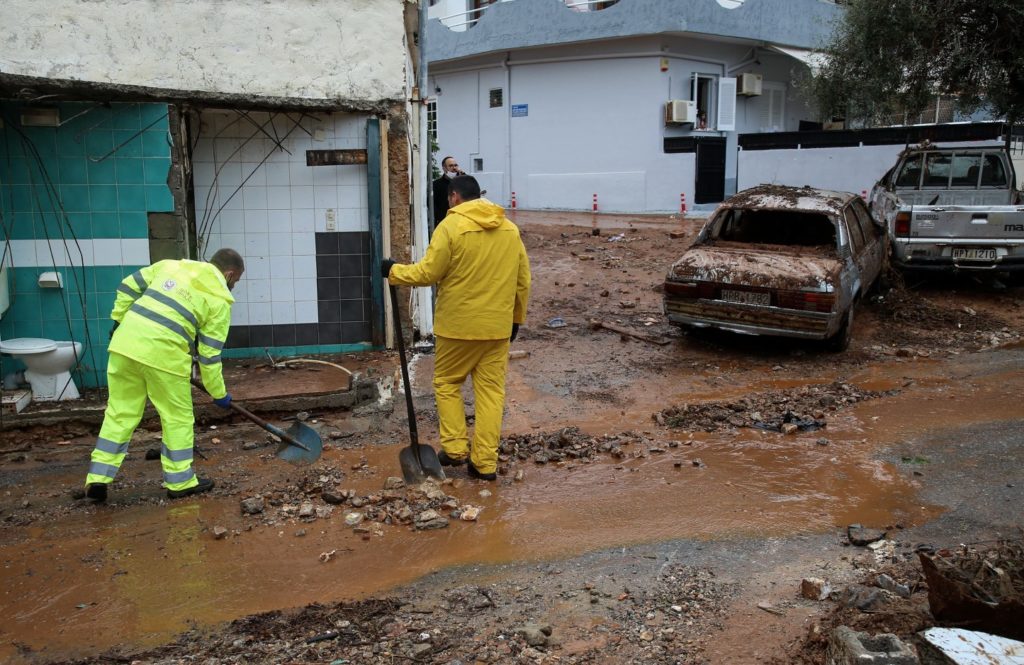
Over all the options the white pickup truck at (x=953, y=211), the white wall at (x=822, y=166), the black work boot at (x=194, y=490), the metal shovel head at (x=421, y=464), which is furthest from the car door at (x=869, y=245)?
the white wall at (x=822, y=166)

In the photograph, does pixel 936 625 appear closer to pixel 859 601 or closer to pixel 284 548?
pixel 859 601

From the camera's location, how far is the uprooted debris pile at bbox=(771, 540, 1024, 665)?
3315 mm

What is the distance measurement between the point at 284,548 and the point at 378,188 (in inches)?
180

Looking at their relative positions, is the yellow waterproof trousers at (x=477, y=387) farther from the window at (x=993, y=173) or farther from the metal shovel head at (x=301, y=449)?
the window at (x=993, y=173)

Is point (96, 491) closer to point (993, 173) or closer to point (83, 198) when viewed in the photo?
point (83, 198)

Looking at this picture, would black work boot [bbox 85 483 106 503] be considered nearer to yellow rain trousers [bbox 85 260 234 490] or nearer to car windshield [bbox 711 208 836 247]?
yellow rain trousers [bbox 85 260 234 490]

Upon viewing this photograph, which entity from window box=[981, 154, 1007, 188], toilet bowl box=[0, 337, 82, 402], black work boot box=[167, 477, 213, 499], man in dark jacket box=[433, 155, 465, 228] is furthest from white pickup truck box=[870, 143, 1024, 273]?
toilet bowl box=[0, 337, 82, 402]

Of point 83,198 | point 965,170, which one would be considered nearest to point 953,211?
point 965,170

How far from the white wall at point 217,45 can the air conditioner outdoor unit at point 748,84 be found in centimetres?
1634

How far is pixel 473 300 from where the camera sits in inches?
220

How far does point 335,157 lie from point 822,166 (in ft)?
44.0

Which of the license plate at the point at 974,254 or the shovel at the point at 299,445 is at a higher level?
the license plate at the point at 974,254

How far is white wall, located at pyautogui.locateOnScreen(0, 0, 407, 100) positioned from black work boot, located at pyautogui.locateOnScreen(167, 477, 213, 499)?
4190 millimetres

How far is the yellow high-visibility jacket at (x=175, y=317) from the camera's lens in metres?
5.21
